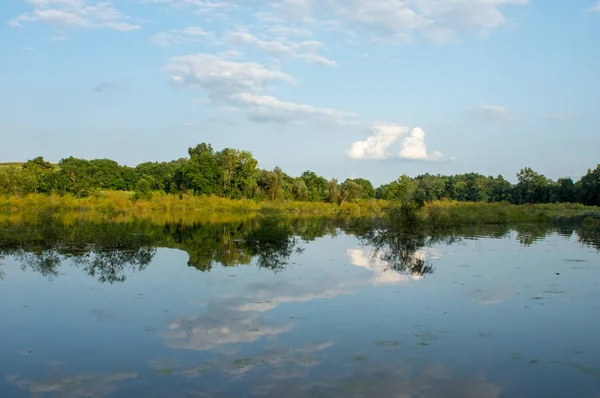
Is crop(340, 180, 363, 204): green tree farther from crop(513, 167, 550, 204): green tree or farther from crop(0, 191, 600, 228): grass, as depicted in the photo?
crop(513, 167, 550, 204): green tree

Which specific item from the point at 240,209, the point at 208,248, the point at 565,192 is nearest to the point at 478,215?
the point at 208,248

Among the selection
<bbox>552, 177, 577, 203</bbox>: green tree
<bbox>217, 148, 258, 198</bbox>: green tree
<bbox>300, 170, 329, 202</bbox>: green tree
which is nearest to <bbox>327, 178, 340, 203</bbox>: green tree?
<bbox>217, 148, 258, 198</bbox>: green tree

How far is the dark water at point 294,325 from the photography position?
23.7 ft

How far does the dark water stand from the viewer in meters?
7.22

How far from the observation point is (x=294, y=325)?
33.4 feet

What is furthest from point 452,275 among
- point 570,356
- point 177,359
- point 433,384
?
point 177,359

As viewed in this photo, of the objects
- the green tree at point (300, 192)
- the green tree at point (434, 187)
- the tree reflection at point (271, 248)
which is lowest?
the tree reflection at point (271, 248)

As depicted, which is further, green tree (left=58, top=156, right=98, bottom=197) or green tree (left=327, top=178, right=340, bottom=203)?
green tree (left=327, top=178, right=340, bottom=203)

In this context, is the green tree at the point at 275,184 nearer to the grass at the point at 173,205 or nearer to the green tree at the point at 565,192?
the grass at the point at 173,205

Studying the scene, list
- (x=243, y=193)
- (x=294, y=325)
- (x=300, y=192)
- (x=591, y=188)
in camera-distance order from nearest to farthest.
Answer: (x=294, y=325), (x=243, y=193), (x=591, y=188), (x=300, y=192)

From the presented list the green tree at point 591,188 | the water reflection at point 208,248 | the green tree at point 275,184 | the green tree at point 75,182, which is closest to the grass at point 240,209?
the green tree at point 75,182

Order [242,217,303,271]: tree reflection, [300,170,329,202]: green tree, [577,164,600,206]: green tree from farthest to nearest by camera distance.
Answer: [300,170,329,202]: green tree < [577,164,600,206]: green tree < [242,217,303,271]: tree reflection

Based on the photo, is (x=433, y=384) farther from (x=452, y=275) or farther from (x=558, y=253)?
(x=558, y=253)

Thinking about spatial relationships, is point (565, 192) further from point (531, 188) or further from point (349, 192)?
point (349, 192)
